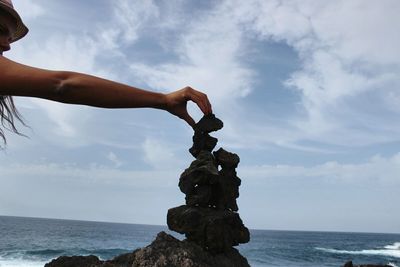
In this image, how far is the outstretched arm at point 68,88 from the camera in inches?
49.2

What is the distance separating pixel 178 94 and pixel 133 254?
9911 millimetres

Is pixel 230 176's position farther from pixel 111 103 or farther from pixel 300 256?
pixel 300 256

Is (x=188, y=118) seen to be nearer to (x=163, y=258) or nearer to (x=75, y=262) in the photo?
(x=163, y=258)

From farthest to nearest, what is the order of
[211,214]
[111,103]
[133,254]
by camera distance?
[211,214]
[133,254]
[111,103]

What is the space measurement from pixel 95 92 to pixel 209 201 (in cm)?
1179

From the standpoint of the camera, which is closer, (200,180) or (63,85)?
(63,85)

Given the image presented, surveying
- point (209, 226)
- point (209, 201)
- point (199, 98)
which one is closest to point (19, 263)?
point (209, 201)

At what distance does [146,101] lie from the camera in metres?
1.45

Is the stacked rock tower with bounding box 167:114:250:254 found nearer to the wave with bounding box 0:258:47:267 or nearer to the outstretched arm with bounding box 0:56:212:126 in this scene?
the outstretched arm with bounding box 0:56:212:126

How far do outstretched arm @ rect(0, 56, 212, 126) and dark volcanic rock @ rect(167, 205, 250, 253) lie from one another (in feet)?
35.9

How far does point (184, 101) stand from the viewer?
5.47 ft

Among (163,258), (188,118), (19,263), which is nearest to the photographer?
(188,118)

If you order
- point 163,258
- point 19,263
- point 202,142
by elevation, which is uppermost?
point 202,142

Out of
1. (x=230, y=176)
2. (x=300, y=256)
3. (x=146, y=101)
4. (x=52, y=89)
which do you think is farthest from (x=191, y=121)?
(x=300, y=256)
